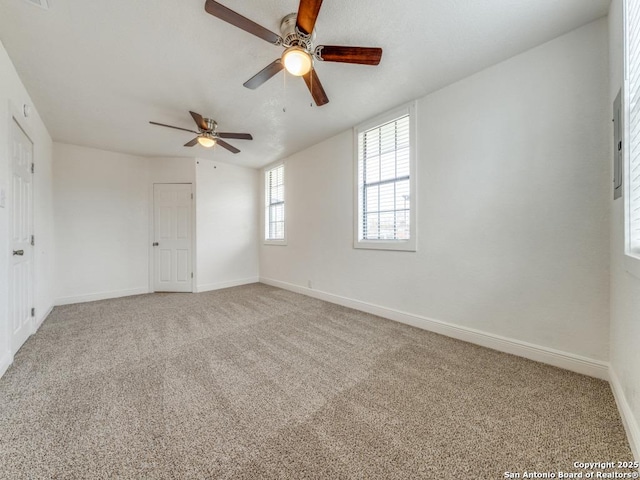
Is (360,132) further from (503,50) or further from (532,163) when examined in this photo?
(532,163)

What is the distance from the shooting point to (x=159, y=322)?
3.05 metres

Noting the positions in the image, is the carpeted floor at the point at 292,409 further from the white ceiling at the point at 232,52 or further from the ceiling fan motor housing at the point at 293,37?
the white ceiling at the point at 232,52

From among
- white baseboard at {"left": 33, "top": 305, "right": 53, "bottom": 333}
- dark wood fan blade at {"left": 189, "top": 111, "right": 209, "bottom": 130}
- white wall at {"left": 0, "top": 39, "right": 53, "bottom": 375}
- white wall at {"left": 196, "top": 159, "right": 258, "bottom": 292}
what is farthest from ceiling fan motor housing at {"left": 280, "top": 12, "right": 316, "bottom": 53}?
white baseboard at {"left": 33, "top": 305, "right": 53, "bottom": 333}

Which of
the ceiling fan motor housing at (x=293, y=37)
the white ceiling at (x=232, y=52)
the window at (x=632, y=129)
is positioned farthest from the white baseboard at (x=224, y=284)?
the window at (x=632, y=129)

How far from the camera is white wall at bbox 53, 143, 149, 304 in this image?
12.9 ft

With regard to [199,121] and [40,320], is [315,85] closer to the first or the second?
[199,121]

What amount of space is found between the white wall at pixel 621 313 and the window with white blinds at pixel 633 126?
10cm

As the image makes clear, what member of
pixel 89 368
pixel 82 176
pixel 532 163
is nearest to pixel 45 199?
pixel 82 176

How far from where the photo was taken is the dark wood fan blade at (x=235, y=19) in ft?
4.44

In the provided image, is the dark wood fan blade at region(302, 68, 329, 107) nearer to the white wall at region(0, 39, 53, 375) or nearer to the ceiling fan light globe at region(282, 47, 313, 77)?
the ceiling fan light globe at region(282, 47, 313, 77)

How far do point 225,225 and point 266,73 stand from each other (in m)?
3.75

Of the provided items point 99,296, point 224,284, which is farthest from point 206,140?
point 99,296

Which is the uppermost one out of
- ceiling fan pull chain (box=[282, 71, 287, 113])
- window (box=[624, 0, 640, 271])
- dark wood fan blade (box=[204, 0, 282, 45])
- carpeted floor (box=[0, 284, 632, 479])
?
ceiling fan pull chain (box=[282, 71, 287, 113])

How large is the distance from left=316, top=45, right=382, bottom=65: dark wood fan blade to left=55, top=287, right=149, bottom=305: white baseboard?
16.3 feet
